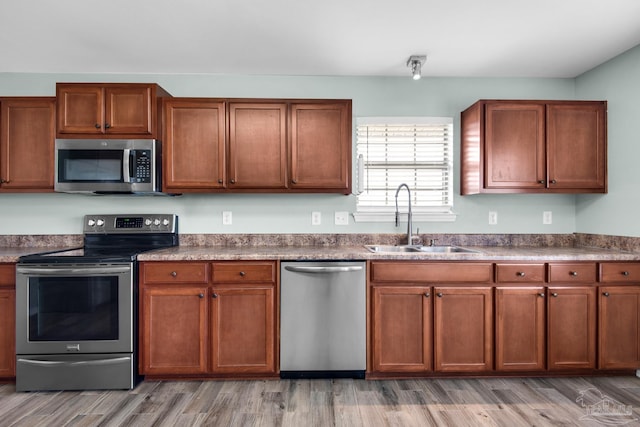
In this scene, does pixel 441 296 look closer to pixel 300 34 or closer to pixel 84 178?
pixel 300 34

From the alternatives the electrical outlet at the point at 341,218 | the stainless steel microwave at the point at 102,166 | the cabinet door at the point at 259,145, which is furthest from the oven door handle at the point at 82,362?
the electrical outlet at the point at 341,218

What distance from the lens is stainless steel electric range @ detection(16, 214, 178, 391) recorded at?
7.93ft

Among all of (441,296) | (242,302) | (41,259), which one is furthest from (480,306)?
(41,259)

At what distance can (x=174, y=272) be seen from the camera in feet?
8.25

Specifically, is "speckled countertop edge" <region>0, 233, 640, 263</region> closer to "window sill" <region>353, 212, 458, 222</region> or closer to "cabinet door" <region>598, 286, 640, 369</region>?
"window sill" <region>353, 212, 458, 222</region>

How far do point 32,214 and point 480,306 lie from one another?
3.79 meters

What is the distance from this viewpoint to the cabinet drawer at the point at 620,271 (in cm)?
253

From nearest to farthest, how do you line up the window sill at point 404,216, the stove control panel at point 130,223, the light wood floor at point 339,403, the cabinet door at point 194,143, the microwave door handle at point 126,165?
the light wood floor at point 339,403, the microwave door handle at point 126,165, the cabinet door at point 194,143, the stove control panel at point 130,223, the window sill at point 404,216

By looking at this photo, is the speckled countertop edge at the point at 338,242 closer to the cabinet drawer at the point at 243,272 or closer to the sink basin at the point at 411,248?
the sink basin at the point at 411,248

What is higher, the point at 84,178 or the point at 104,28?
the point at 104,28

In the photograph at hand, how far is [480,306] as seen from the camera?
2.54 metres

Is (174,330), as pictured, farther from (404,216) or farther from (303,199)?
(404,216)

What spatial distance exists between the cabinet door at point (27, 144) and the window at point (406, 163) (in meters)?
2.55

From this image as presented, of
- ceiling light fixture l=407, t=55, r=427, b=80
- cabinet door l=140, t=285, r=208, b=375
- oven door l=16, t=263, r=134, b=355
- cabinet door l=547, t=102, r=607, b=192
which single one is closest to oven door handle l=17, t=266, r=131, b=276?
oven door l=16, t=263, r=134, b=355
